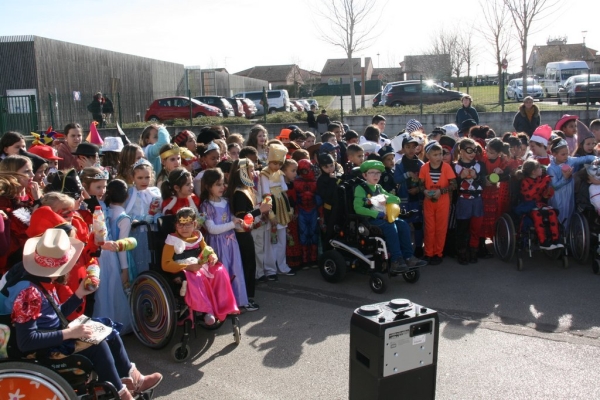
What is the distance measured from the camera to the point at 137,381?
4.05 m

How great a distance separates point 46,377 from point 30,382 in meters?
0.09

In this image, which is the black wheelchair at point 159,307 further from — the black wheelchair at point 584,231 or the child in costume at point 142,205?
the black wheelchair at point 584,231

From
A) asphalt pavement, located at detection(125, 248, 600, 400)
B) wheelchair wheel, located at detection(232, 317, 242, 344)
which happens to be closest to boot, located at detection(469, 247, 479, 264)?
asphalt pavement, located at detection(125, 248, 600, 400)

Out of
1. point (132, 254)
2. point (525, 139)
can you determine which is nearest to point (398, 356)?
point (132, 254)

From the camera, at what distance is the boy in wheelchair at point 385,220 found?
6777 mm

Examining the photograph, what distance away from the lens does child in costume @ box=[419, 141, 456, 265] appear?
7.65 meters

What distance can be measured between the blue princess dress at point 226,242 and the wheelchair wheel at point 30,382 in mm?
2755

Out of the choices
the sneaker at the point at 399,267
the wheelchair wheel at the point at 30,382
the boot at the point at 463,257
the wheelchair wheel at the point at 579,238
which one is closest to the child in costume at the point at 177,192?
the sneaker at the point at 399,267

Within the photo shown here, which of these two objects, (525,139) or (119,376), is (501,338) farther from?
(525,139)

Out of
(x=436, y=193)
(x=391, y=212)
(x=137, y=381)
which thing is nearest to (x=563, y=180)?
(x=436, y=193)

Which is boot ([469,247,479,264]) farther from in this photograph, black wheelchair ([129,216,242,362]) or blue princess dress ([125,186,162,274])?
blue princess dress ([125,186,162,274])

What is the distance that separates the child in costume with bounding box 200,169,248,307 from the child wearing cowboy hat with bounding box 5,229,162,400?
7.21 ft

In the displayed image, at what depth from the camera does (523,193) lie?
7684mm

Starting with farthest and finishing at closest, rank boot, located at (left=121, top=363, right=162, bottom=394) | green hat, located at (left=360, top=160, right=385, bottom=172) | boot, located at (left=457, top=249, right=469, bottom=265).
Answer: boot, located at (left=457, top=249, right=469, bottom=265) → green hat, located at (left=360, top=160, right=385, bottom=172) → boot, located at (left=121, top=363, right=162, bottom=394)
